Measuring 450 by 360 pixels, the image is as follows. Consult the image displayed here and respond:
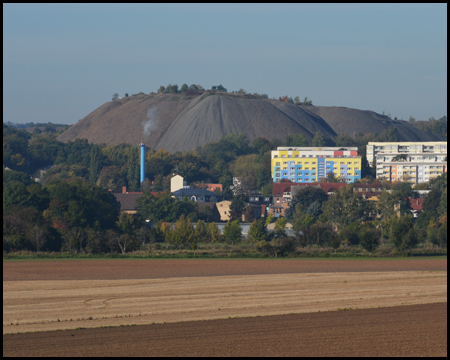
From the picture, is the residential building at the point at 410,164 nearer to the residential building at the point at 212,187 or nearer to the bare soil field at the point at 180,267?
the residential building at the point at 212,187

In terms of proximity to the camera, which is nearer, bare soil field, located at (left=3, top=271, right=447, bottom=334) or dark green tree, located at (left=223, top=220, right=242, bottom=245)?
bare soil field, located at (left=3, top=271, right=447, bottom=334)

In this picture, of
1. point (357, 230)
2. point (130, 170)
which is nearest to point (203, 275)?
point (357, 230)

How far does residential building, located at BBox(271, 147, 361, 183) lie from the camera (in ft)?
568

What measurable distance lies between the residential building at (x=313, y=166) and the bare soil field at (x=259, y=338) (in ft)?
490

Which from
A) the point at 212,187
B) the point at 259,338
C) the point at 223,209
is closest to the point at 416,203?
the point at 223,209

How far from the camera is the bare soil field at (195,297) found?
81.1 feet

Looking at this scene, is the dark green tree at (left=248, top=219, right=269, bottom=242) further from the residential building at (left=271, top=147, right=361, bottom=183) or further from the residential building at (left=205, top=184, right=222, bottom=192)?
the residential building at (left=271, top=147, right=361, bottom=183)

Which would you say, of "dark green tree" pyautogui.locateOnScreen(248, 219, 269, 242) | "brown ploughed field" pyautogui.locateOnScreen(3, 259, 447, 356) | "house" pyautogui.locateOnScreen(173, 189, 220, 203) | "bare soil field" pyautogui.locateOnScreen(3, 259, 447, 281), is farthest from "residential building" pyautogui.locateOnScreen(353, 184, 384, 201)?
"brown ploughed field" pyautogui.locateOnScreen(3, 259, 447, 356)

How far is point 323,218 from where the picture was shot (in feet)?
317

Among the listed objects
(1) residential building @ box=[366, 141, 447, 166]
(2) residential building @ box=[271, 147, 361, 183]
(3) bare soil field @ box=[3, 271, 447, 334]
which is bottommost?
(3) bare soil field @ box=[3, 271, 447, 334]

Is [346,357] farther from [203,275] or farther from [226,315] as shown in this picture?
[203,275]

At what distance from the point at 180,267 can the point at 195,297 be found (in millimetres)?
17437

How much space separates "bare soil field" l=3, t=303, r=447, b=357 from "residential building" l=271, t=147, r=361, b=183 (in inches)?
5885

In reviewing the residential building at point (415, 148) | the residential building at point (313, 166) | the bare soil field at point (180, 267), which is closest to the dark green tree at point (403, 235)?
the bare soil field at point (180, 267)
